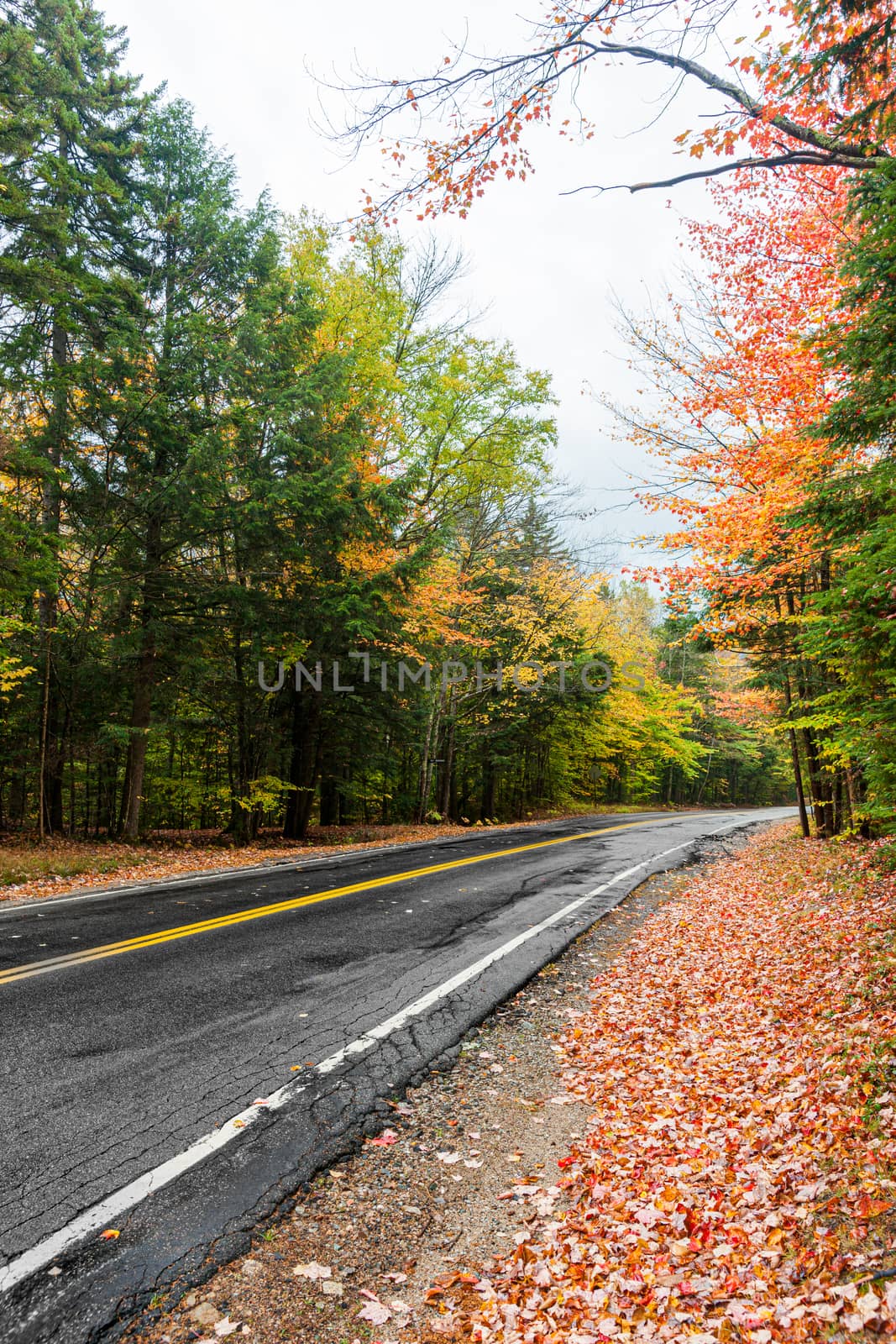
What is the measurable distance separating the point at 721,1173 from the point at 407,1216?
5.21 feet

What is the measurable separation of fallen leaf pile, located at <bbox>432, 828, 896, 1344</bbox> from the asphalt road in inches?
42.6

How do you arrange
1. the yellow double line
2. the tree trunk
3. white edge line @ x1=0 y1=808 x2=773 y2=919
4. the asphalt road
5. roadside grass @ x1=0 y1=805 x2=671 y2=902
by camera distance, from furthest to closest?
1. the tree trunk
2. roadside grass @ x1=0 y1=805 x2=671 y2=902
3. white edge line @ x1=0 y1=808 x2=773 y2=919
4. the yellow double line
5. the asphalt road

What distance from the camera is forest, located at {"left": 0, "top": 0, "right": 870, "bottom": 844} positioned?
26.9ft

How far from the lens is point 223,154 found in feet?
46.7

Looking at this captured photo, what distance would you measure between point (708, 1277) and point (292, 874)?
343 inches

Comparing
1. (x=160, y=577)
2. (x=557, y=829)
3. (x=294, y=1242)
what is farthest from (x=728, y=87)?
(x=557, y=829)

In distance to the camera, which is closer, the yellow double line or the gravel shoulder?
the gravel shoulder

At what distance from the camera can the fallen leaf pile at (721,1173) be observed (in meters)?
2.38

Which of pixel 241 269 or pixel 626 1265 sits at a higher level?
pixel 241 269

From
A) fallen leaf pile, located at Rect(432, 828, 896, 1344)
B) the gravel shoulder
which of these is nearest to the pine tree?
the gravel shoulder

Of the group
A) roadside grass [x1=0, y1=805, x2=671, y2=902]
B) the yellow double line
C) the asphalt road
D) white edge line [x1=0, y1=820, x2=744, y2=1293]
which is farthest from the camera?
roadside grass [x1=0, y1=805, x2=671, y2=902]

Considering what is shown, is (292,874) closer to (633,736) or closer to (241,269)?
(241,269)

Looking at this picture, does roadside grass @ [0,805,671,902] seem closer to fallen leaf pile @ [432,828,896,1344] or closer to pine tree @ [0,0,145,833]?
pine tree @ [0,0,145,833]

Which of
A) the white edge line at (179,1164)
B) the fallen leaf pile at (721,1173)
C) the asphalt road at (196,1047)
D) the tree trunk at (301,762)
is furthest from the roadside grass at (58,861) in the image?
the fallen leaf pile at (721,1173)
